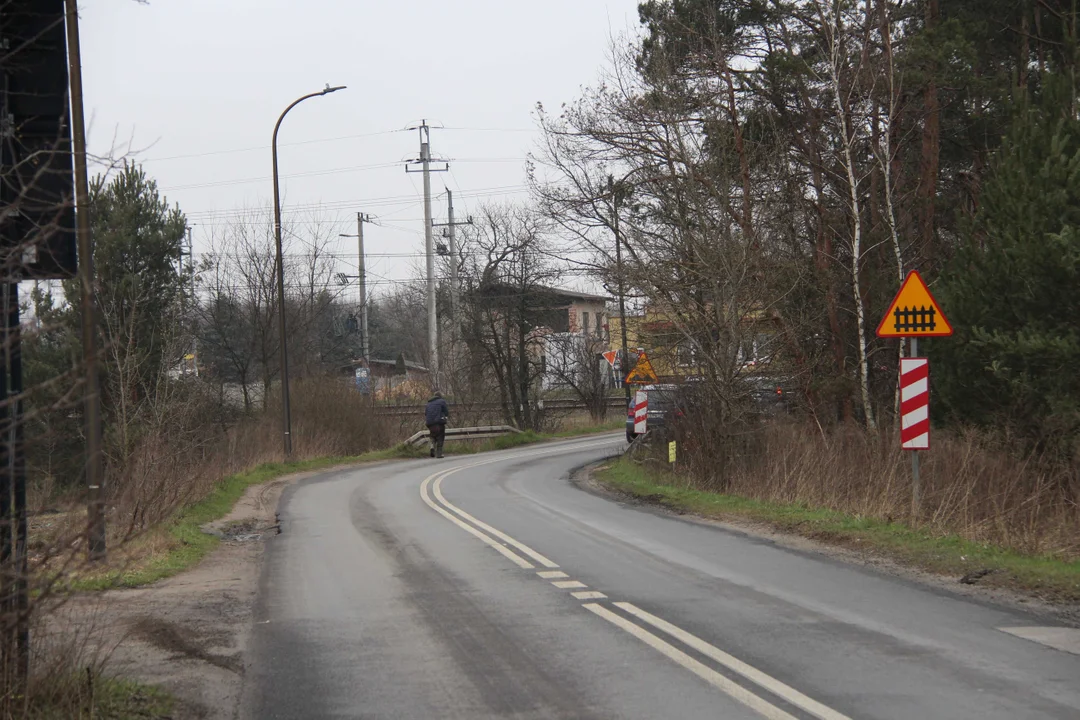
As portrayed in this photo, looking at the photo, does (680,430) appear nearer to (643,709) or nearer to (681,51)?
(681,51)

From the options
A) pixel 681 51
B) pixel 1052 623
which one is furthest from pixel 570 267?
pixel 1052 623

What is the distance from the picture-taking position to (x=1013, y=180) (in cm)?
1608

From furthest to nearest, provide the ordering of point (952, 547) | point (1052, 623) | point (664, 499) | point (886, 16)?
point (886, 16)
point (664, 499)
point (952, 547)
point (1052, 623)

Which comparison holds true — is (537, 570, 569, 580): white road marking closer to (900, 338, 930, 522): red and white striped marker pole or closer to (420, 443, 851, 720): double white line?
(420, 443, 851, 720): double white line

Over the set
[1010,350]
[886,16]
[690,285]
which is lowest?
[1010,350]

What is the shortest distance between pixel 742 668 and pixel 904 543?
561 cm

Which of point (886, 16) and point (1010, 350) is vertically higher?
point (886, 16)

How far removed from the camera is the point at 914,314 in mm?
12781

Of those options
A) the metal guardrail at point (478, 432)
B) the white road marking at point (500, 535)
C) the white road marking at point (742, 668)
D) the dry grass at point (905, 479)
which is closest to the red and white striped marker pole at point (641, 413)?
the dry grass at point (905, 479)

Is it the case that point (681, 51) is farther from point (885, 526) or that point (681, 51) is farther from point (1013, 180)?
point (885, 526)

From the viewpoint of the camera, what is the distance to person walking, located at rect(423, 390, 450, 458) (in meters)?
33.3

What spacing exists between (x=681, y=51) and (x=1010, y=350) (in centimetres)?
1277

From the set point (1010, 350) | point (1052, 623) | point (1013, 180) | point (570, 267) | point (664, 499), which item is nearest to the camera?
point (1052, 623)

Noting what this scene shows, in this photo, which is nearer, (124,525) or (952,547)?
(952,547)
